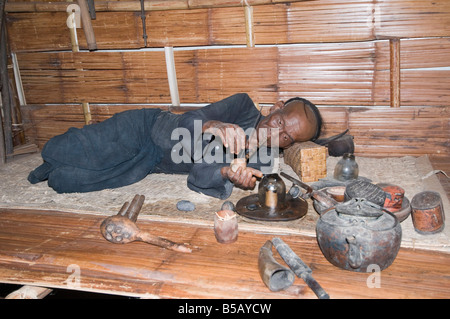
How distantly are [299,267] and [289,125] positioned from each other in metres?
1.75

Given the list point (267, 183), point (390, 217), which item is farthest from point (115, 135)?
point (390, 217)

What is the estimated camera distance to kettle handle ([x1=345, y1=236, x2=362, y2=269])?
1.81 meters

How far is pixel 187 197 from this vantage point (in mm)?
3270

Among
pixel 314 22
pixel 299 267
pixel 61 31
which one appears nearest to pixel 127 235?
pixel 299 267

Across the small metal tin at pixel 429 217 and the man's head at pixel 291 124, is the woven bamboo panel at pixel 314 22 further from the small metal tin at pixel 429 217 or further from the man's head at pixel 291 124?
the small metal tin at pixel 429 217

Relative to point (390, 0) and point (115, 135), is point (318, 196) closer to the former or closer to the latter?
point (115, 135)

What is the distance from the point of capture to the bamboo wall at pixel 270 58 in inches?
154

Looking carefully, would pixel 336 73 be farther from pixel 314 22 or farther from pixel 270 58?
pixel 270 58

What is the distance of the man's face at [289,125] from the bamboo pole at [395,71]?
1160mm

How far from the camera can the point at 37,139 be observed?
5355mm

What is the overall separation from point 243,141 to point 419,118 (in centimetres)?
237

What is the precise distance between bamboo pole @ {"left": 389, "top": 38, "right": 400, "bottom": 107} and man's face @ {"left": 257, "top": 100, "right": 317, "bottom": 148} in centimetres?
116

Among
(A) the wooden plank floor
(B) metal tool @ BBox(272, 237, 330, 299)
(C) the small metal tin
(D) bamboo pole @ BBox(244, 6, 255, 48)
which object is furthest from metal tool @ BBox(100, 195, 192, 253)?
(D) bamboo pole @ BBox(244, 6, 255, 48)

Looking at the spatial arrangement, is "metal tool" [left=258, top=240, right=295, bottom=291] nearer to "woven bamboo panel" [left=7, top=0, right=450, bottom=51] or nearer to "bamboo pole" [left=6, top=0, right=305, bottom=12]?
"woven bamboo panel" [left=7, top=0, right=450, bottom=51]
